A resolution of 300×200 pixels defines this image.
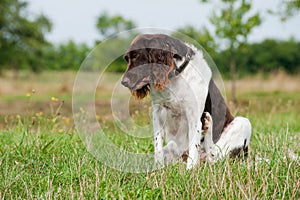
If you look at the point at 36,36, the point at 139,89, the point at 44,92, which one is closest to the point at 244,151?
the point at 139,89

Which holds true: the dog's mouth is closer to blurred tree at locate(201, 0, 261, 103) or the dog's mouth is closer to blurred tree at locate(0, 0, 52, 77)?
blurred tree at locate(201, 0, 261, 103)

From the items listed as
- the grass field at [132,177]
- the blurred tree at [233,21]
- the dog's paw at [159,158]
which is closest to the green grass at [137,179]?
the grass field at [132,177]

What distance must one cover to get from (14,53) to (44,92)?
11807 mm

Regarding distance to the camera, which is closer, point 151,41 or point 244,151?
point 151,41

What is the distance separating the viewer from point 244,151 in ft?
15.1

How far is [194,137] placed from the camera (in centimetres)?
417

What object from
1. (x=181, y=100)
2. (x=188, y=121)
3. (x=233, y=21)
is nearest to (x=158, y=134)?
(x=188, y=121)

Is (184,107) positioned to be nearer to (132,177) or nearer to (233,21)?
(132,177)

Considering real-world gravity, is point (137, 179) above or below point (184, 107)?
below

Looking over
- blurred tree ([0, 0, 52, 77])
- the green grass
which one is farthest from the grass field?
blurred tree ([0, 0, 52, 77])

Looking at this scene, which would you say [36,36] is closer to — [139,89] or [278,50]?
[278,50]

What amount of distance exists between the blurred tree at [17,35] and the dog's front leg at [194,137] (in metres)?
28.8

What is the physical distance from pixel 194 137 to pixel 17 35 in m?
29.7

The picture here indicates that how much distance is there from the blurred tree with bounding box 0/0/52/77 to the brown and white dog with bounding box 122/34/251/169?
2857cm
